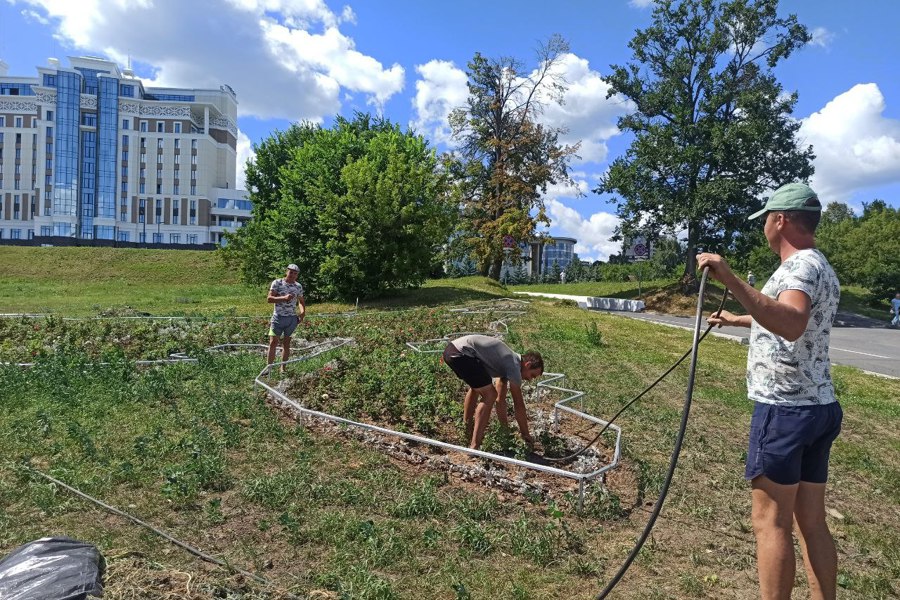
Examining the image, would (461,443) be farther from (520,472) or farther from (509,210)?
(509,210)

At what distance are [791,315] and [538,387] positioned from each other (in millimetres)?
5366

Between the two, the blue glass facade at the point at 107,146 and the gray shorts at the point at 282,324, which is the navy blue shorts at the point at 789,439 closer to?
the gray shorts at the point at 282,324

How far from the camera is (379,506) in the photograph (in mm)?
4383

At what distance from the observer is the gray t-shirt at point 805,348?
8.95 ft

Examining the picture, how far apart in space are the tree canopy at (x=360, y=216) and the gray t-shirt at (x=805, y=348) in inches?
776

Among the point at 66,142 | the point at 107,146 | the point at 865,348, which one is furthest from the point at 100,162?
the point at 865,348

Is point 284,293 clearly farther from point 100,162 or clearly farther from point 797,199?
Result: point 100,162

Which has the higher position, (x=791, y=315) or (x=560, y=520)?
(x=791, y=315)

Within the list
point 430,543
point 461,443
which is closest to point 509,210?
point 461,443

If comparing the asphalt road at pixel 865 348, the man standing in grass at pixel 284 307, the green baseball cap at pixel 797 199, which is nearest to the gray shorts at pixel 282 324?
the man standing in grass at pixel 284 307

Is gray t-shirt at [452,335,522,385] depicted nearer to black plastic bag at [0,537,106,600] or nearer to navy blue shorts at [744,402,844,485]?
A: navy blue shorts at [744,402,844,485]

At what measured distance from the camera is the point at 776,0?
90.9ft

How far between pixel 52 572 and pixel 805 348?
3685 mm

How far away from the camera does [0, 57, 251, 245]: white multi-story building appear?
80.4 m
